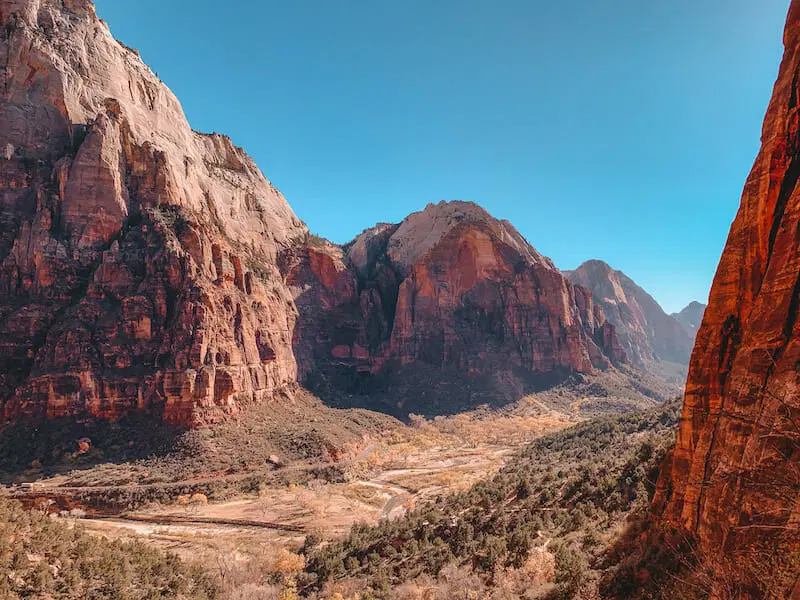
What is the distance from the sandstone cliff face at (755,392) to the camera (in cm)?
827

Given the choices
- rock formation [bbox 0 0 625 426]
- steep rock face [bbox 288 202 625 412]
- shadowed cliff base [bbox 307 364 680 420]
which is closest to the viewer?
rock formation [bbox 0 0 625 426]

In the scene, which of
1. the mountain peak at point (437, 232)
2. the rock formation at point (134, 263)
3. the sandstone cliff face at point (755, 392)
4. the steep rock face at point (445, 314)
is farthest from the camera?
the mountain peak at point (437, 232)

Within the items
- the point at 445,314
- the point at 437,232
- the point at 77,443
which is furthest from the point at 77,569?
the point at 437,232

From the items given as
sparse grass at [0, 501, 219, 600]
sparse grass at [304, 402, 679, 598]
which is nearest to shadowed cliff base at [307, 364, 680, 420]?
sparse grass at [304, 402, 679, 598]

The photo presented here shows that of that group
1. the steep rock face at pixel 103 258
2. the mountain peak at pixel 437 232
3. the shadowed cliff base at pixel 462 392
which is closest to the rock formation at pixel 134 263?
the steep rock face at pixel 103 258

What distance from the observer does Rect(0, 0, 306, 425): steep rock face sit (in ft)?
156

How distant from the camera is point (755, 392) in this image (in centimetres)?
→ 998

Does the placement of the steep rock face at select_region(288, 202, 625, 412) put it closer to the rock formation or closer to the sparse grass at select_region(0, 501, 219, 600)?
the rock formation

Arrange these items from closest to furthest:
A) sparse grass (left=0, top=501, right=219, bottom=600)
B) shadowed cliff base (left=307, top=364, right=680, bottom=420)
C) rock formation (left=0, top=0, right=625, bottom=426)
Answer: sparse grass (left=0, top=501, right=219, bottom=600) < rock formation (left=0, top=0, right=625, bottom=426) < shadowed cliff base (left=307, top=364, right=680, bottom=420)

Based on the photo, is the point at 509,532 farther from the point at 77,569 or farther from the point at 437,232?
the point at 437,232

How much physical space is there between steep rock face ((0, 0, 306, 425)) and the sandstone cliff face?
49247mm

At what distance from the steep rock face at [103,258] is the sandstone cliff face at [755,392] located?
49.2m

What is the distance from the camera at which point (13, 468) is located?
131 feet

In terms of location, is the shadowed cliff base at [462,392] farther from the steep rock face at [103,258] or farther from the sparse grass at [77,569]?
the sparse grass at [77,569]
